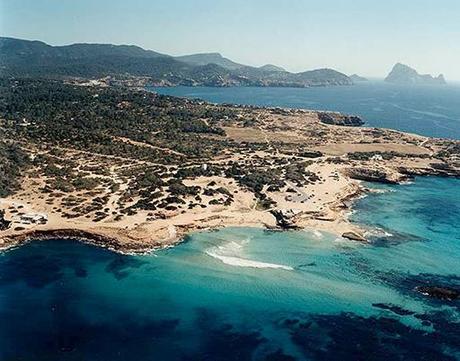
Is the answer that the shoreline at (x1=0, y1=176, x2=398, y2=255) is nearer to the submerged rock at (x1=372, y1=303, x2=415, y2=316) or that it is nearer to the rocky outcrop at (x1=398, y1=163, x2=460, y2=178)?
the submerged rock at (x1=372, y1=303, x2=415, y2=316)

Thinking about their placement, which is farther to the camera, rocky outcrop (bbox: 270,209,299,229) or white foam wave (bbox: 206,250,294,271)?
rocky outcrop (bbox: 270,209,299,229)

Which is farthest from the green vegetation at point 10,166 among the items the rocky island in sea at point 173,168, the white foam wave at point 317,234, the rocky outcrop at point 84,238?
the white foam wave at point 317,234

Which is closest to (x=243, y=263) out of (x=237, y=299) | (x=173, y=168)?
(x=237, y=299)

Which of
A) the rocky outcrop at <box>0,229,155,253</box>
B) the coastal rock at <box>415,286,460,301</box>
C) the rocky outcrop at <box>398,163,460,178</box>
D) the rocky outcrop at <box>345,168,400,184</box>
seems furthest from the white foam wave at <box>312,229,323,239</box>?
the rocky outcrop at <box>398,163,460,178</box>

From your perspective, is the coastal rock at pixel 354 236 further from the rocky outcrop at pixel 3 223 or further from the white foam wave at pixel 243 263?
the rocky outcrop at pixel 3 223

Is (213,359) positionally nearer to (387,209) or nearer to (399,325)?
(399,325)

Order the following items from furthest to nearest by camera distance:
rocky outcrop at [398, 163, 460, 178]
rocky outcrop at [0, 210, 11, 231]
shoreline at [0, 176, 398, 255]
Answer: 1. rocky outcrop at [398, 163, 460, 178]
2. rocky outcrop at [0, 210, 11, 231]
3. shoreline at [0, 176, 398, 255]

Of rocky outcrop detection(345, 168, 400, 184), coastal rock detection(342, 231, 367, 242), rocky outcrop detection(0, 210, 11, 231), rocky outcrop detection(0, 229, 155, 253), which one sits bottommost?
rocky outcrop detection(0, 229, 155, 253)
